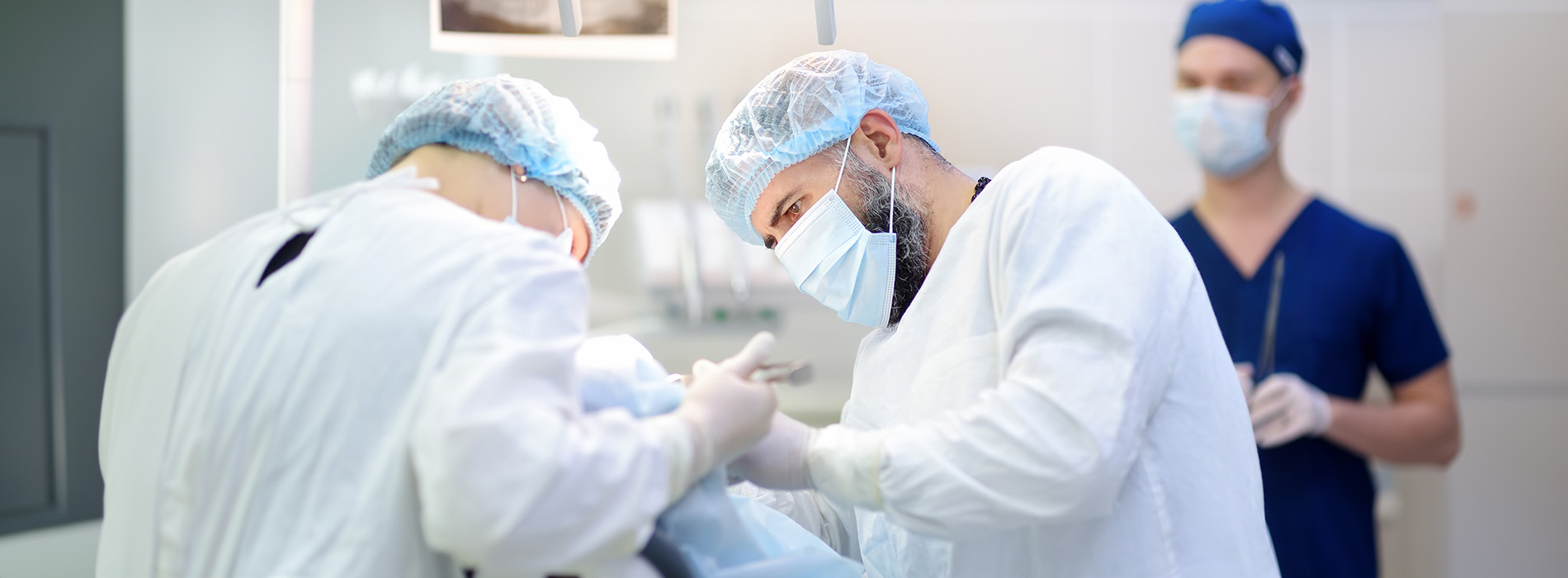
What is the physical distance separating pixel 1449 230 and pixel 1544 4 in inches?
22.1

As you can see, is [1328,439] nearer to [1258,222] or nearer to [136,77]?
[1258,222]

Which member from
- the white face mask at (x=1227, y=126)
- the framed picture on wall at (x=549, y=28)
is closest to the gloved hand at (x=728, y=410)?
the framed picture on wall at (x=549, y=28)

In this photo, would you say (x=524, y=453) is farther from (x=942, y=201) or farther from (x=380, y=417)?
(x=942, y=201)

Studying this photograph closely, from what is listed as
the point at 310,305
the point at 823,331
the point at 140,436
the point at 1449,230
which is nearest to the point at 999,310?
the point at 310,305

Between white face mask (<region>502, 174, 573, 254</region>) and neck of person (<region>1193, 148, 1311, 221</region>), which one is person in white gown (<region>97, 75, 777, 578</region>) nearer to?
white face mask (<region>502, 174, 573, 254</region>)

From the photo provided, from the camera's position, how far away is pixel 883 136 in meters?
1.31

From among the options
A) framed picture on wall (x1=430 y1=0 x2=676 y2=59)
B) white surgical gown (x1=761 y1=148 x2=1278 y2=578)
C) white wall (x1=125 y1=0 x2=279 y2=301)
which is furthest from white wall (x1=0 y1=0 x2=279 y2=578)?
white surgical gown (x1=761 y1=148 x2=1278 y2=578)

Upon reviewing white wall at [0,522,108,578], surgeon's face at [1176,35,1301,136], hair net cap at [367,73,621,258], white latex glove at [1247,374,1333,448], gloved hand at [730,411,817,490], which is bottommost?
white wall at [0,522,108,578]

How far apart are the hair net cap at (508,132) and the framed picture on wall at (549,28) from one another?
271 mm

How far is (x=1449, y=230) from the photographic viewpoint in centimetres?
234

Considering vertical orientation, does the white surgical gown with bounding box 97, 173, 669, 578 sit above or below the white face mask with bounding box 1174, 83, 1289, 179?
below

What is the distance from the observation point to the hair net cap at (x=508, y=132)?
3.23ft

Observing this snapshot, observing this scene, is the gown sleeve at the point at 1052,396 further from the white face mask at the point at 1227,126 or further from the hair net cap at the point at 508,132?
the white face mask at the point at 1227,126

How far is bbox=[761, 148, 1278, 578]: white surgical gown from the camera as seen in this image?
0.90 metres
